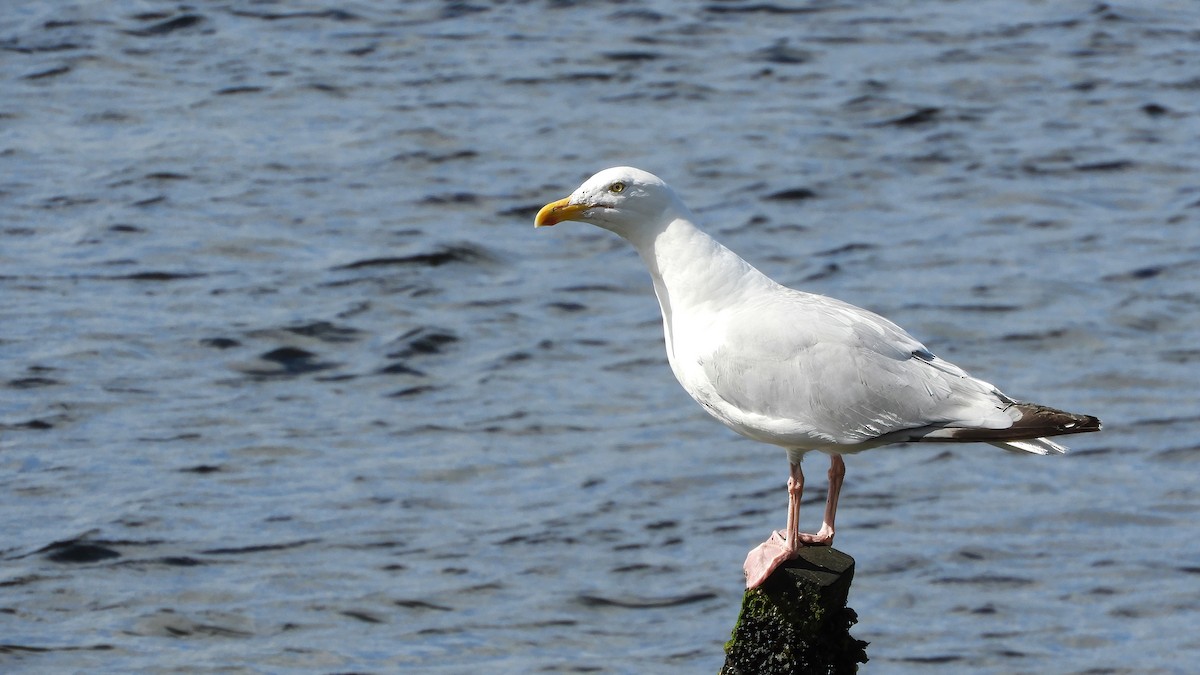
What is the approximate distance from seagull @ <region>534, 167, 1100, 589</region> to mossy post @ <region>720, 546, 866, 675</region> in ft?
0.28

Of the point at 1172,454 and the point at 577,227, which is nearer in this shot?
the point at 1172,454

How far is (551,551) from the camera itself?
1211 cm

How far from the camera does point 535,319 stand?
15.2 meters

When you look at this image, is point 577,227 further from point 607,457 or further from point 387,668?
point 387,668

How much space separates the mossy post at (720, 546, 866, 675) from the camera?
658cm

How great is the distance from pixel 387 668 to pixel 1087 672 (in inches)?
161

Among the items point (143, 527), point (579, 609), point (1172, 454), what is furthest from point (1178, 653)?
point (143, 527)

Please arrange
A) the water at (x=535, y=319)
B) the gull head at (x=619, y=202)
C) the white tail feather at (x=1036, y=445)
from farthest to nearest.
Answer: the water at (x=535, y=319) < the gull head at (x=619, y=202) < the white tail feather at (x=1036, y=445)

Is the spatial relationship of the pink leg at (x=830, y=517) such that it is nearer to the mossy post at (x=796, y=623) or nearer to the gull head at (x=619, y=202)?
the mossy post at (x=796, y=623)

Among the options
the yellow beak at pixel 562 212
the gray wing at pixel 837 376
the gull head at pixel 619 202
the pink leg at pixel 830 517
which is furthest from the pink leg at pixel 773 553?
the yellow beak at pixel 562 212

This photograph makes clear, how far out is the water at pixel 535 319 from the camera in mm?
11586

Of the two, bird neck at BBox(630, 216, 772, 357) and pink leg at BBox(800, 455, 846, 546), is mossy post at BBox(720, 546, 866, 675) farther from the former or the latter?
bird neck at BBox(630, 216, 772, 357)

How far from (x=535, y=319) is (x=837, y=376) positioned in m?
8.62

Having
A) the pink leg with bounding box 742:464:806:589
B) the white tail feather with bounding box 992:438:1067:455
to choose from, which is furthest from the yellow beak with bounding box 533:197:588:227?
the white tail feather with bounding box 992:438:1067:455
